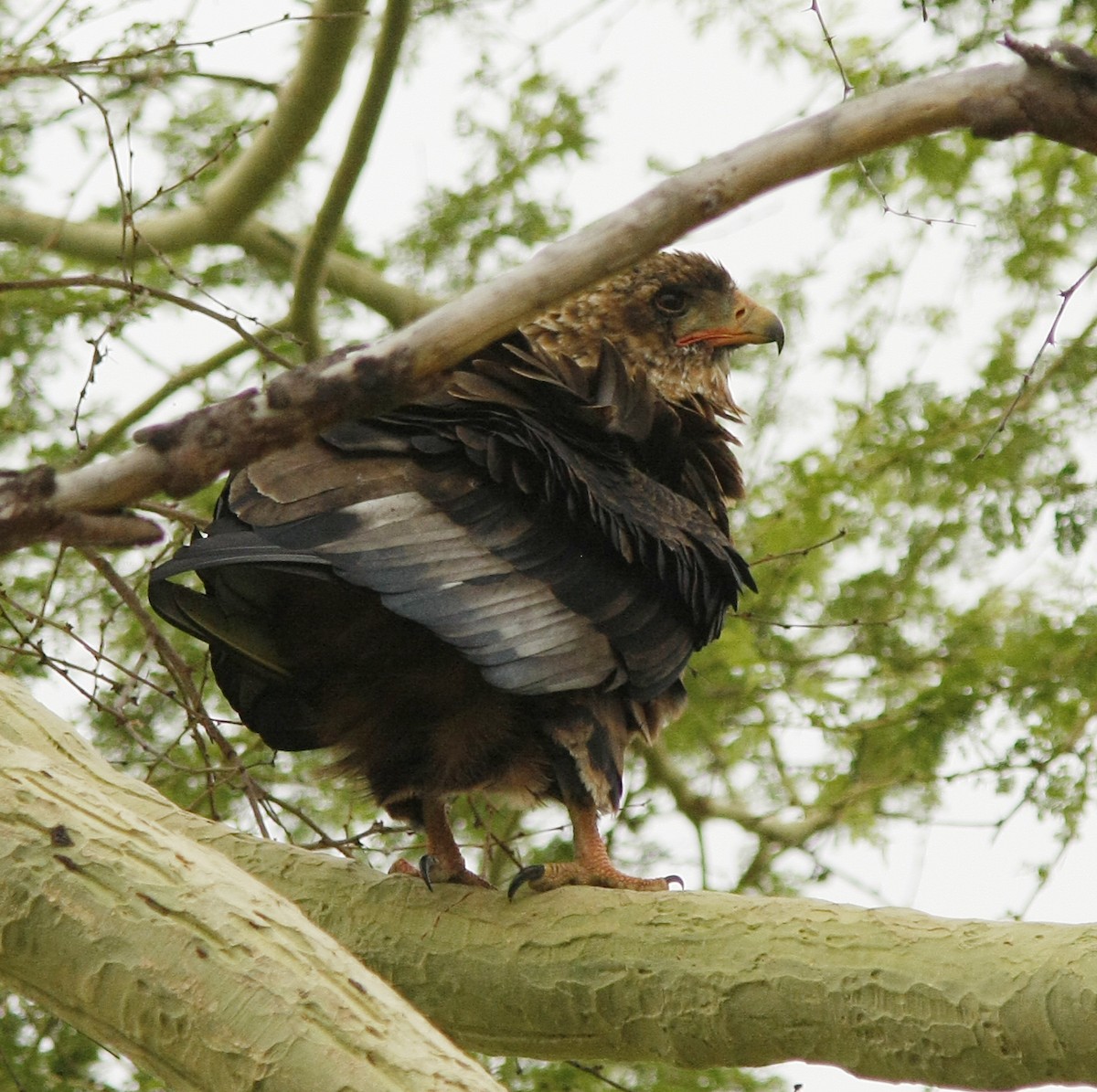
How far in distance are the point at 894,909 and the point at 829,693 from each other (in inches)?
111

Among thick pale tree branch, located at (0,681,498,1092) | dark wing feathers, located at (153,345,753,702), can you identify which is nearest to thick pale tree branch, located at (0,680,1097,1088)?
thick pale tree branch, located at (0,681,498,1092)

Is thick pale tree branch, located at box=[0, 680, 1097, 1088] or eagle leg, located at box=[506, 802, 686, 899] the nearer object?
thick pale tree branch, located at box=[0, 680, 1097, 1088]

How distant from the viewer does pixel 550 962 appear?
299 cm

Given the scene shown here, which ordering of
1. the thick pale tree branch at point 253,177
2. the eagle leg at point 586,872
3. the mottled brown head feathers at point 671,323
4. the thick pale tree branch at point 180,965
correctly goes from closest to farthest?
the thick pale tree branch at point 180,965, the eagle leg at point 586,872, the mottled brown head feathers at point 671,323, the thick pale tree branch at point 253,177

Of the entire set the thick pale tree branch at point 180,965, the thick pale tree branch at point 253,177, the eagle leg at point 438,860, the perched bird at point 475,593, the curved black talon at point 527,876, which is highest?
the thick pale tree branch at point 253,177

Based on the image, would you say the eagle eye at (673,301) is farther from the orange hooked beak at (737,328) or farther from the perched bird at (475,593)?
the perched bird at (475,593)

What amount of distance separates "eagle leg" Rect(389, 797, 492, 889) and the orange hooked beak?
5.59 feet

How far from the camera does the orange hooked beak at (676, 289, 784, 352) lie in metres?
4.60

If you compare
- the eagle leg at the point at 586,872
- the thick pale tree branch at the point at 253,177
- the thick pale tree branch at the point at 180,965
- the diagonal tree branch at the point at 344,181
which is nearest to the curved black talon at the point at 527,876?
the eagle leg at the point at 586,872

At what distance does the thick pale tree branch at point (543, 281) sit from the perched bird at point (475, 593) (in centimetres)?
114

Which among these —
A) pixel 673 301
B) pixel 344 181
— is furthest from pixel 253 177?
pixel 673 301

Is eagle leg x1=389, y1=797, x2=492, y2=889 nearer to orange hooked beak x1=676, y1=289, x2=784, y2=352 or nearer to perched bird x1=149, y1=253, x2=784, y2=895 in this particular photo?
perched bird x1=149, y1=253, x2=784, y2=895

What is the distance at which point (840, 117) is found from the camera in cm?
193

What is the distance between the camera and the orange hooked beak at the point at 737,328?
4.60 m
